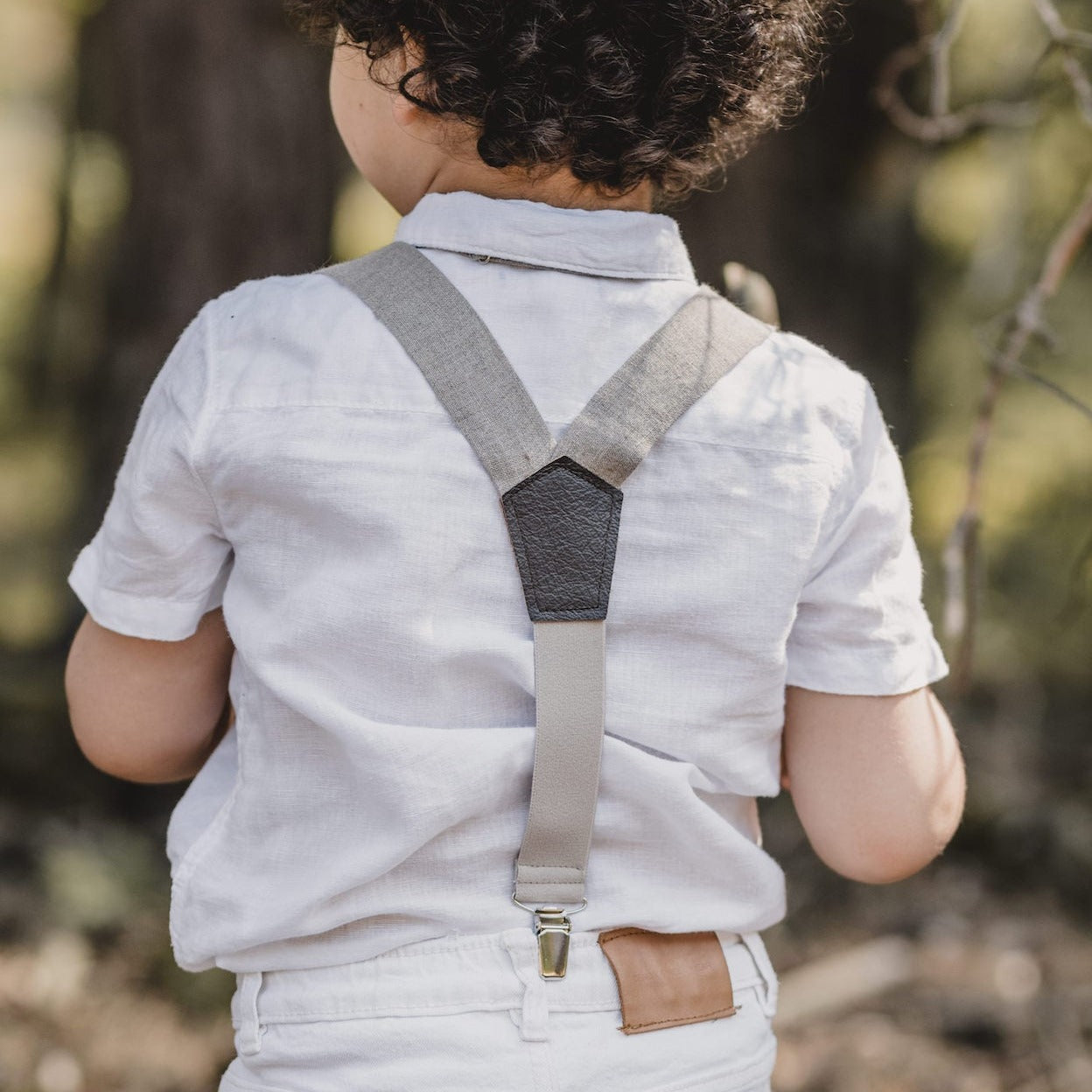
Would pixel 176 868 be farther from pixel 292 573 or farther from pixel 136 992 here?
pixel 136 992

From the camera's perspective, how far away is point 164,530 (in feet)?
3.96

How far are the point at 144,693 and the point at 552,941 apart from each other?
50cm

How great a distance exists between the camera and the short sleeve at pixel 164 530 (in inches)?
46.2

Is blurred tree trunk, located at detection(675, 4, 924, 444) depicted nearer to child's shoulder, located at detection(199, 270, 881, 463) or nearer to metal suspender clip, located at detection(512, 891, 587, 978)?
child's shoulder, located at detection(199, 270, 881, 463)

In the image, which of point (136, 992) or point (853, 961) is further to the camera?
point (853, 961)

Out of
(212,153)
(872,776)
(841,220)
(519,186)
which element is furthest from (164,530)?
(841,220)

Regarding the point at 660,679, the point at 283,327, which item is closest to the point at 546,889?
the point at 660,679

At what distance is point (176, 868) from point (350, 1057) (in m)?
0.25

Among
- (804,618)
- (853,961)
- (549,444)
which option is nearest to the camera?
(549,444)

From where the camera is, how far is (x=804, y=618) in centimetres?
132

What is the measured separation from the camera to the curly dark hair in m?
1.15

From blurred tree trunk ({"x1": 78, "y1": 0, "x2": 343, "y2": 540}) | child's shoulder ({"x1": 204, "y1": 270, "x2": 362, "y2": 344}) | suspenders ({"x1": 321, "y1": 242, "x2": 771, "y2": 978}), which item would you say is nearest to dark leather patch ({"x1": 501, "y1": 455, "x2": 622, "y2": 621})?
suspenders ({"x1": 321, "y1": 242, "x2": 771, "y2": 978})

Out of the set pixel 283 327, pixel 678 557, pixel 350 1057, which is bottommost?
pixel 350 1057

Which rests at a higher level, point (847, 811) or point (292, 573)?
point (292, 573)
